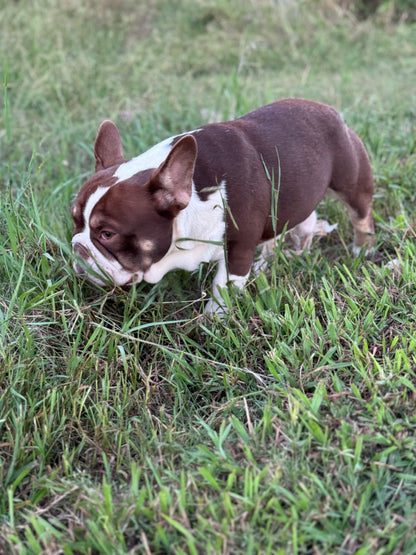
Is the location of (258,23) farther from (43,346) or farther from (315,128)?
(43,346)

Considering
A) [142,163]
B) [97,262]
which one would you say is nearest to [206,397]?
[97,262]

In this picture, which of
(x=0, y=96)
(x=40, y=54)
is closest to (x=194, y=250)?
(x=0, y=96)

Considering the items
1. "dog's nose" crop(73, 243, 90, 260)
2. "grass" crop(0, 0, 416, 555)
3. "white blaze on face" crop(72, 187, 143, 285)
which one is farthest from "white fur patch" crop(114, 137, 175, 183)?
"grass" crop(0, 0, 416, 555)

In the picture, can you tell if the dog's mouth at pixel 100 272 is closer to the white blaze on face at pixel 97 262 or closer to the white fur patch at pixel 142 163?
the white blaze on face at pixel 97 262

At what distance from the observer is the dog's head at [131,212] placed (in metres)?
2.30

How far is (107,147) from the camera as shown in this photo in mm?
2725

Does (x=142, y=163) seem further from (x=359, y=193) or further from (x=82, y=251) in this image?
(x=359, y=193)

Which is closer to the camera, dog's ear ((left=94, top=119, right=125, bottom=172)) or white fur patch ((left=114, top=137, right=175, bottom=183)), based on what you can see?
white fur patch ((left=114, top=137, right=175, bottom=183))

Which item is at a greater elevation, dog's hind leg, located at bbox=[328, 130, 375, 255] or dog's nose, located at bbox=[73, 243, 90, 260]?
dog's nose, located at bbox=[73, 243, 90, 260]

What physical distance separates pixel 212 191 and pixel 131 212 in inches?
14.7

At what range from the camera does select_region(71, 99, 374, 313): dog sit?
91.6 inches

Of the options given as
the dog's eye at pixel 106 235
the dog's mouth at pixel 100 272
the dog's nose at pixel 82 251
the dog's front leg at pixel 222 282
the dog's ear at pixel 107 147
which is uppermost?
the dog's ear at pixel 107 147

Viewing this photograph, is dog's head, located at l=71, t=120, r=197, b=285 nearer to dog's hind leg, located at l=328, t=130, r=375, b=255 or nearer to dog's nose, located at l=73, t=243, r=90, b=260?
dog's nose, located at l=73, t=243, r=90, b=260

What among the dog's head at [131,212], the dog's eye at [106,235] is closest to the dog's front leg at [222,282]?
the dog's head at [131,212]
